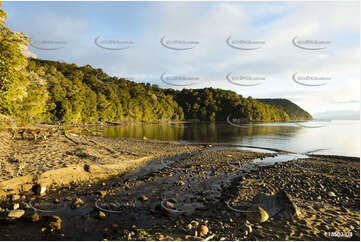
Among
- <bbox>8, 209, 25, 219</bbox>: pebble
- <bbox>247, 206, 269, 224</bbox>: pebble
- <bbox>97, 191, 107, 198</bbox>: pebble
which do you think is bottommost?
→ <bbox>97, 191, 107, 198</bbox>: pebble

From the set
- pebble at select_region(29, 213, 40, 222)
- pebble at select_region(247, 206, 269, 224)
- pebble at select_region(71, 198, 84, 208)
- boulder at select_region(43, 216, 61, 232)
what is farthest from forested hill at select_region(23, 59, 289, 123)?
pebble at select_region(247, 206, 269, 224)

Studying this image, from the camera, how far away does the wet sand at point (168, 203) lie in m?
7.33

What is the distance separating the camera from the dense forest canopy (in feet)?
62.4

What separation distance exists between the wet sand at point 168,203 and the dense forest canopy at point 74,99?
8588 mm

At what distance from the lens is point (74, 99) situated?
71188 mm

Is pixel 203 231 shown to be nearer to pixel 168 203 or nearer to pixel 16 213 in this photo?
pixel 168 203

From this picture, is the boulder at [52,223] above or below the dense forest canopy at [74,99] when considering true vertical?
below

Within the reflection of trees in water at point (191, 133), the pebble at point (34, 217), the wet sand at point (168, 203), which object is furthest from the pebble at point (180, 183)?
the reflection of trees in water at point (191, 133)

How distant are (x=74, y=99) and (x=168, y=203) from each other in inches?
2931

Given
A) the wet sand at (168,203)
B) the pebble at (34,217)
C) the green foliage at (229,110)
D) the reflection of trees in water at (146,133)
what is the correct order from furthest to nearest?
the green foliage at (229,110) < the reflection of trees in water at (146,133) < the pebble at (34,217) < the wet sand at (168,203)

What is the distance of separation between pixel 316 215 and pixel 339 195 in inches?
171

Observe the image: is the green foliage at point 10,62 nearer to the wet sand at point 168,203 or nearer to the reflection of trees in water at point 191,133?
the wet sand at point 168,203

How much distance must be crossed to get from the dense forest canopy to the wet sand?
338 inches

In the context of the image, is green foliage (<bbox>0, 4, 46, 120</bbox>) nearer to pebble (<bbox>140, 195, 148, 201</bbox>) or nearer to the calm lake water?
pebble (<bbox>140, 195, 148, 201</bbox>)
